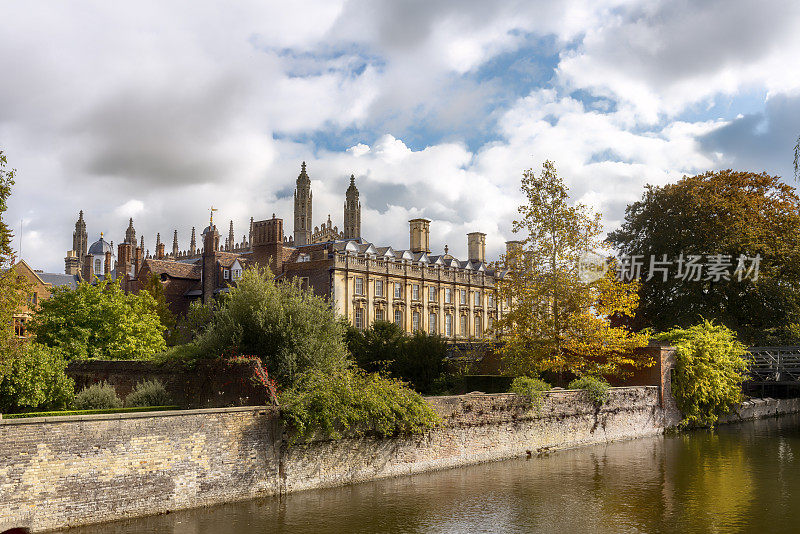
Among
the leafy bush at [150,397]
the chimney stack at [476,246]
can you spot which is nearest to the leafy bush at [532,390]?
the leafy bush at [150,397]

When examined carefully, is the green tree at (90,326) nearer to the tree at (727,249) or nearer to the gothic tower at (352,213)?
the tree at (727,249)

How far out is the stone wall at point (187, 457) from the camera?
14172mm

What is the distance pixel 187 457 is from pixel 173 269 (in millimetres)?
50104

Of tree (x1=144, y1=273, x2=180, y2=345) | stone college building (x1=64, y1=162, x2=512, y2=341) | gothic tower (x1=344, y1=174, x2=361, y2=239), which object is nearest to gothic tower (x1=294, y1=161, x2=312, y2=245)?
gothic tower (x1=344, y1=174, x2=361, y2=239)

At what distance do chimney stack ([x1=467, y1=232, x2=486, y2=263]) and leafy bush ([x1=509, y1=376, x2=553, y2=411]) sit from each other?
51971 millimetres

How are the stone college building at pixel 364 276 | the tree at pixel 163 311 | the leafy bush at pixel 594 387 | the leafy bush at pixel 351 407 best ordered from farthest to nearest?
the stone college building at pixel 364 276 → the tree at pixel 163 311 → the leafy bush at pixel 594 387 → the leafy bush at pixel 351 407

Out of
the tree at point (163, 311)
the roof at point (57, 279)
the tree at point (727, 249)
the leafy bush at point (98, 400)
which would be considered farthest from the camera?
the roof at point (57, 279)

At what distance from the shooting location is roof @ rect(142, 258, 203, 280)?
6200 cm

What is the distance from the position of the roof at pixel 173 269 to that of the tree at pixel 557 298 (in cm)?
3957

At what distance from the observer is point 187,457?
16344mm

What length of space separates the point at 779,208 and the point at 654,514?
31.2 m

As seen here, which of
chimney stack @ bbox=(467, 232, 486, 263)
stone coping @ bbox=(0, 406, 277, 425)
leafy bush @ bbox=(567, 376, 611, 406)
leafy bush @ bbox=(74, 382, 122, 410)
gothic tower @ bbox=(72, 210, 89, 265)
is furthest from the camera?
gothic tower @ bbox=(72, 210, 89, 265)

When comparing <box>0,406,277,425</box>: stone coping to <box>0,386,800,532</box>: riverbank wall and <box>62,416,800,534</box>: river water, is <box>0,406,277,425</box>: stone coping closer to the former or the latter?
<box>0,386,800,532</box>: riverbank wall

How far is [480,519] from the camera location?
1597 centimetres
